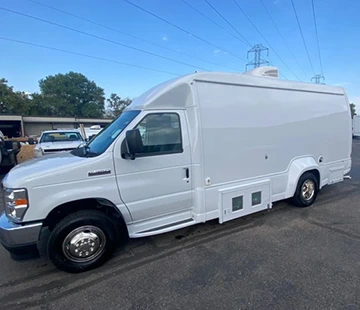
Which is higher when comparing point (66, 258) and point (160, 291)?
point (66, 258)

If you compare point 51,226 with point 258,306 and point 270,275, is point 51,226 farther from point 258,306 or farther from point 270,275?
point 270,275

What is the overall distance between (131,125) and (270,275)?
104 inches

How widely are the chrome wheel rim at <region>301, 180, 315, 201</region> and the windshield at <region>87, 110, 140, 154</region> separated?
402 centimetres

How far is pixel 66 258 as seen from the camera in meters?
2.84

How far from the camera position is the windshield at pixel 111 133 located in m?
3.08

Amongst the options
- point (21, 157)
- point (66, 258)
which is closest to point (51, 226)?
point (66, 258)

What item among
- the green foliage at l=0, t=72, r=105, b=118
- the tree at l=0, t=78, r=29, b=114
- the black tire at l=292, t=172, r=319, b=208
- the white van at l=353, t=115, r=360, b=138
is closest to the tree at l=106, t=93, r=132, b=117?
the green foliage at l=0, t=72, r=105, b=118

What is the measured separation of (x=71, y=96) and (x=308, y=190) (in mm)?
67623

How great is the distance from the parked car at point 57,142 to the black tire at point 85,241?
602 centimetres

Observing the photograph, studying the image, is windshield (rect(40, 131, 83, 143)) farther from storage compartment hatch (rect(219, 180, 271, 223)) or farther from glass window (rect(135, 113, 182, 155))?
storage compartment hatch (rect(219, 180, 271, 223))

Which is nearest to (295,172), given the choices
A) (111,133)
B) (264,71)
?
(264,71)

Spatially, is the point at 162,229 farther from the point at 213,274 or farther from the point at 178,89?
the point at 178,89

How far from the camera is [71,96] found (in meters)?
61.6

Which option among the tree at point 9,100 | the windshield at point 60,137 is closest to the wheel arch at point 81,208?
the windshield at point 60,137
